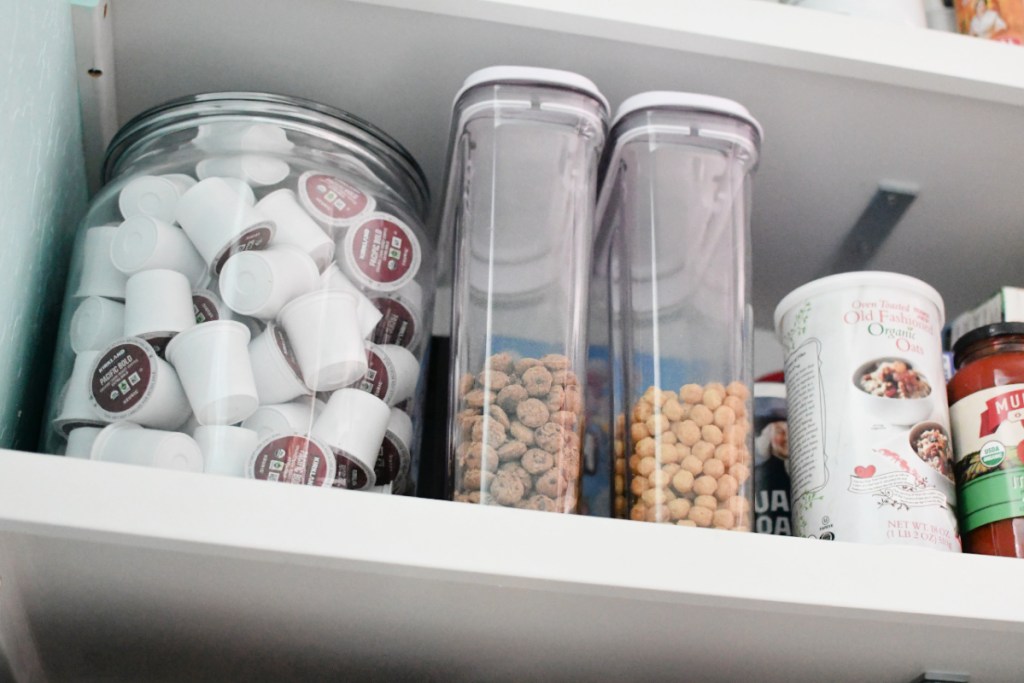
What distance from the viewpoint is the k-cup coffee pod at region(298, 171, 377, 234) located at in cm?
76

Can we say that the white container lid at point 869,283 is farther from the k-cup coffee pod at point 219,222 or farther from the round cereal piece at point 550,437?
the k-cup coffee pod at point 219,222

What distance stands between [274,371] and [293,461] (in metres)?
0.07

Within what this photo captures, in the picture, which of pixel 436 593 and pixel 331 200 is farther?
pixel 331 200

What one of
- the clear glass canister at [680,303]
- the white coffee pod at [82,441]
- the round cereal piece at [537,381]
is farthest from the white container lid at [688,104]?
the white coffee pod at [82,441]

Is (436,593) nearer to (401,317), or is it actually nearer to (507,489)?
(507,489)

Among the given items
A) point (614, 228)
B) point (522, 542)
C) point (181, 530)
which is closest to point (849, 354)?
point (614, 228)

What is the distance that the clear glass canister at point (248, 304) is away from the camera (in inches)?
26.5

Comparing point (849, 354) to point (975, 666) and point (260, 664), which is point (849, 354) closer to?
point (975, 666)

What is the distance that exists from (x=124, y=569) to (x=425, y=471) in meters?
0.27

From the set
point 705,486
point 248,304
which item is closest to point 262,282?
point 248,304

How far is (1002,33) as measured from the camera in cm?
93

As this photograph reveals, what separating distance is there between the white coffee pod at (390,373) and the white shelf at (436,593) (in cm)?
14

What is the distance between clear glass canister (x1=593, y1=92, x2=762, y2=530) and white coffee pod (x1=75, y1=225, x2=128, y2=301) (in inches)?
14.2

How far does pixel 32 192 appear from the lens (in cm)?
74
